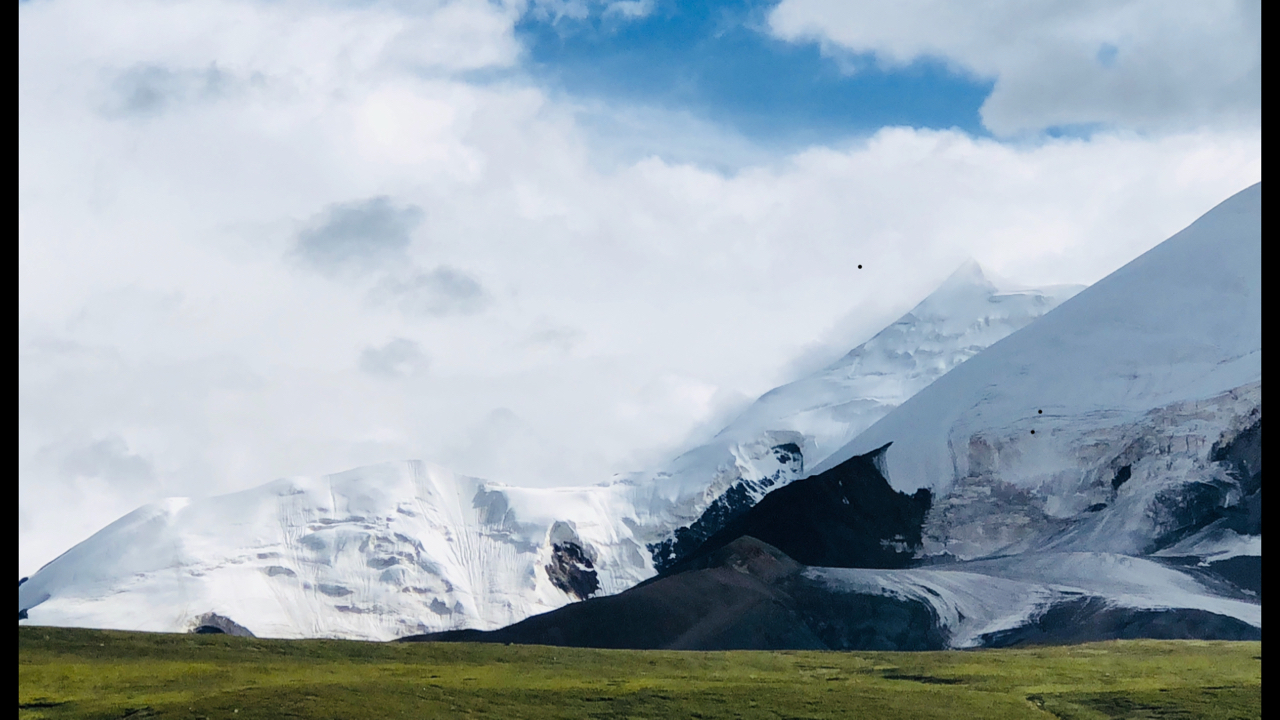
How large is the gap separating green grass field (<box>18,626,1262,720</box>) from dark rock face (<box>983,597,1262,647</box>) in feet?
58.1

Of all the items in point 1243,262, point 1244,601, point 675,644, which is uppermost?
point 1243,262

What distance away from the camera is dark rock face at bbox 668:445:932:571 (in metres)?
150

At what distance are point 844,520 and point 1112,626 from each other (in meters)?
50.9

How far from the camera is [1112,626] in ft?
358

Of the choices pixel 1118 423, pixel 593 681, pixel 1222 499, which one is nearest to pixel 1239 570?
pixel 1222 499

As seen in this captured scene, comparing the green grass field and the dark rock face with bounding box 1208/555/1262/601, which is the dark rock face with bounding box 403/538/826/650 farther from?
the dark rock face with bounding box 1208/555/1262/601

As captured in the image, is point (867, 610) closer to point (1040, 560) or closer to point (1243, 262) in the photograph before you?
point (1040, 560)

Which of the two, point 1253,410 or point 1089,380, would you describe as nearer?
point 1253,410

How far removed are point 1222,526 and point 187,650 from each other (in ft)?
331

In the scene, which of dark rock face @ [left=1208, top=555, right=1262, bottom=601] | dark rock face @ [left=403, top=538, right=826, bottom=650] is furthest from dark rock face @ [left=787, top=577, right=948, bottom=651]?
Answer: dark rock face @ [left=1208, top=555, right=1262, bottom=601]

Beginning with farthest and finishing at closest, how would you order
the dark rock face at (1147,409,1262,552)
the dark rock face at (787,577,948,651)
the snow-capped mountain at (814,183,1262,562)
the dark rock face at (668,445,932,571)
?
1. the dark rock face at (668,445,932,571)
2. the snow-capped mountain at (814,183,1262,562)
3. the dark rock face at (1147,409,1262,552)
4. the dark rock face at (787,577,948,651)

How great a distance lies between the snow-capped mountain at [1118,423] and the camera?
134 m
